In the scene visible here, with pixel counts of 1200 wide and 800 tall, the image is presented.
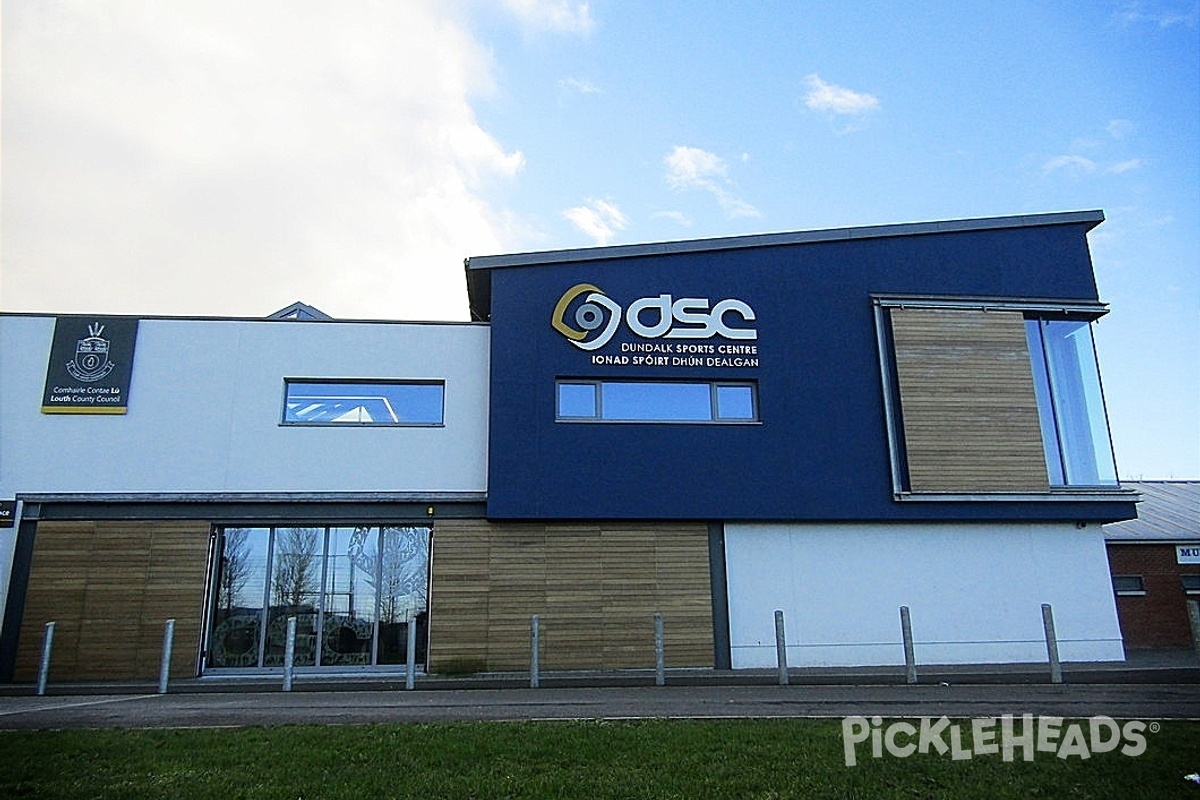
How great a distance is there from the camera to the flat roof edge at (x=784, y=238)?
16.6 meters

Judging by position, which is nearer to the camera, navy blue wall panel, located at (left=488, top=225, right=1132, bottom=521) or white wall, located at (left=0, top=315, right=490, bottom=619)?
white wall, located at (left=0, top=315, right=490, bottom=619)

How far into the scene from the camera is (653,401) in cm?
1620

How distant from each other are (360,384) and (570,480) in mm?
4322

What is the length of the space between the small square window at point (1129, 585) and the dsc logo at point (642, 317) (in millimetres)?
11708

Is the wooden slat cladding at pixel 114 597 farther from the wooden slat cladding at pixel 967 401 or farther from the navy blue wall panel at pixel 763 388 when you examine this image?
the wooden slat cladding at pixel 967 401

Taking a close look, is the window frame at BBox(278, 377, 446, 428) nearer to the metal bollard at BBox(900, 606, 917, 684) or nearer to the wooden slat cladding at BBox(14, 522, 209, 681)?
the wooden slat cladding at BBox(14, 522, 209, 681)

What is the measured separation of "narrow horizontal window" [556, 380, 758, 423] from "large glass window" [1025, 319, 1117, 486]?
5.80m

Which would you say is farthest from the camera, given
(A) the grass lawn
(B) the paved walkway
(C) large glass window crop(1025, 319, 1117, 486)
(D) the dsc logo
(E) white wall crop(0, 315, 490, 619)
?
(C) large glass window crop(1025, 319, 1117, 486)

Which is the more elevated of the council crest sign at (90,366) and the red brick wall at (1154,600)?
the council crest sign at (90,366)

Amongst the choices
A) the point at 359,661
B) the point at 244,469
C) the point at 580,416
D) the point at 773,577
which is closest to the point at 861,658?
the point at 773,577

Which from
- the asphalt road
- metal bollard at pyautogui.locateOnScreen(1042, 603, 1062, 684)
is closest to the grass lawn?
the asphalt road

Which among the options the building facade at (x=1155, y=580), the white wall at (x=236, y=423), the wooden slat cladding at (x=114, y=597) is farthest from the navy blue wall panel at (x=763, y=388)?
the building facade at (x=1155, y=580)

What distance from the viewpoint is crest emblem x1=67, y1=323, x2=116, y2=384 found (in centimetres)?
1567

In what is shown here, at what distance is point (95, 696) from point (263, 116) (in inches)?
347
